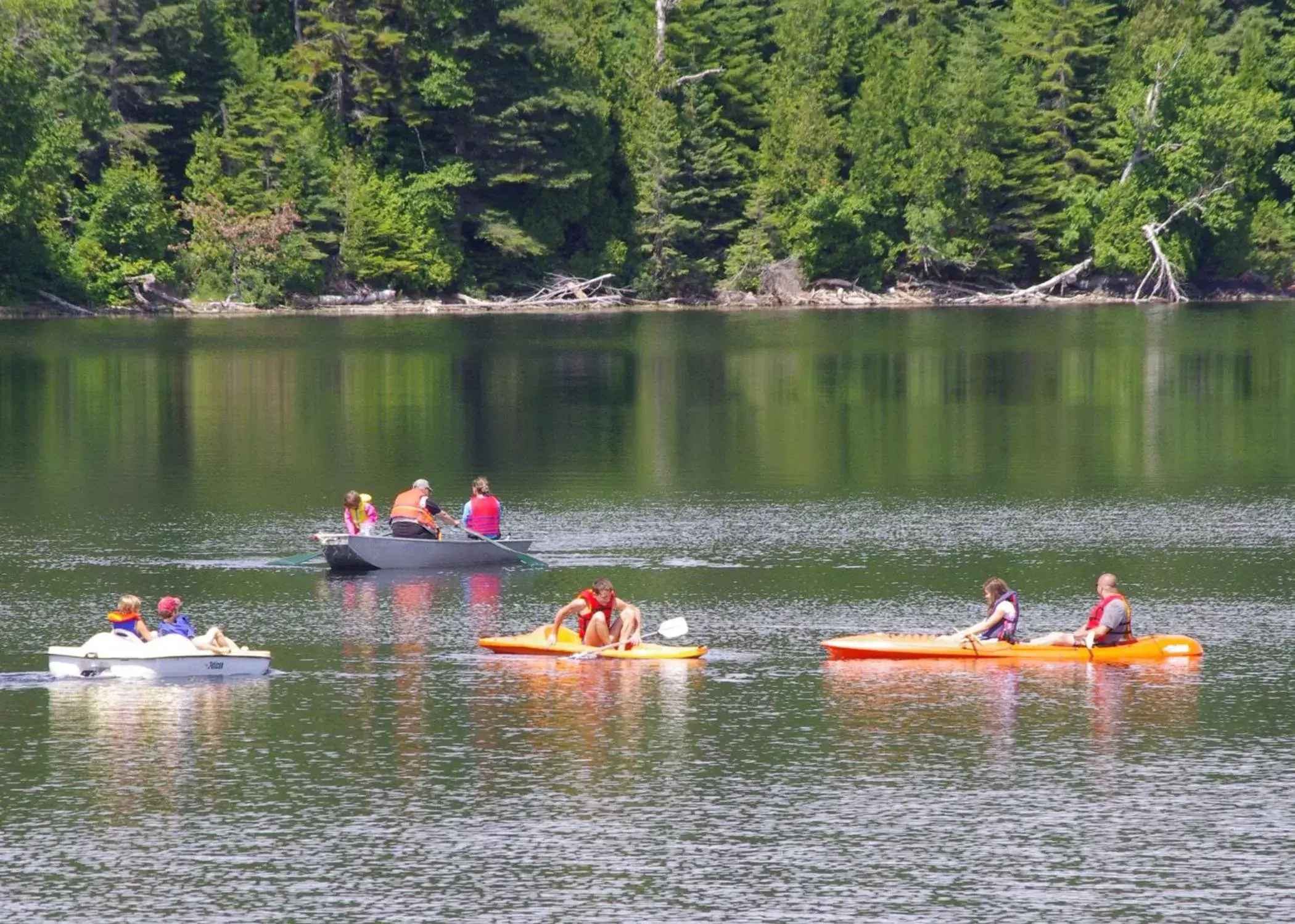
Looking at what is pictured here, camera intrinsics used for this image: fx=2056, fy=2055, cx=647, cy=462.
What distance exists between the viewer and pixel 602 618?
92.6 ft

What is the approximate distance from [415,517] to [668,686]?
32.7 ft

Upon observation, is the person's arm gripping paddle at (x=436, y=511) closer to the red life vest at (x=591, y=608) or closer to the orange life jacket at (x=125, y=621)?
the red life vest at (x=591, y=608)

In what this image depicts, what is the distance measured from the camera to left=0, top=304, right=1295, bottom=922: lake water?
63.4 feet

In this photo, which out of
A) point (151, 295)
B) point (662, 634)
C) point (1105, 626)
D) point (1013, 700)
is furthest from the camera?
point (151, 295)

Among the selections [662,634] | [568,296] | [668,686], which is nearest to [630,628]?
[662,634]

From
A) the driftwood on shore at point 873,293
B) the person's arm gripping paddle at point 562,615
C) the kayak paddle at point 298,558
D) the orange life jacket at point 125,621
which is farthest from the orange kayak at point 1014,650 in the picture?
the driftwood on shore at point 873,293

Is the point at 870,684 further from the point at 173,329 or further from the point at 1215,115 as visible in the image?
the point at 1215,115

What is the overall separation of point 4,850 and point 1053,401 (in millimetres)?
47751

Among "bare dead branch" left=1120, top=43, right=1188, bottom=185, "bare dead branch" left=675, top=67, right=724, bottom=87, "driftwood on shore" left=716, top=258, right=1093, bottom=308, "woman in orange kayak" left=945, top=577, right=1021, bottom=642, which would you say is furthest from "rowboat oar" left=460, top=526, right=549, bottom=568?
"bare dead branch" left=1120, top=43, right=1188, bottom=185

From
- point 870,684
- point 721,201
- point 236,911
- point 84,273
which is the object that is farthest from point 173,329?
point 236,911

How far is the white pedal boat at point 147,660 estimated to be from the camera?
26.5 metres

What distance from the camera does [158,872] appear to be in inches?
763

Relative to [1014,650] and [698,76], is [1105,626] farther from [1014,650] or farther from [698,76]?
[698,76]

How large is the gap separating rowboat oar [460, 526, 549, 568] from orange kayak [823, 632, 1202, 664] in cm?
874
